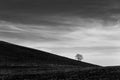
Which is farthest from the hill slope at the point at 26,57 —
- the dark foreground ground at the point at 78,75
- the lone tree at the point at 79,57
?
the dark foreground ground at the point at 78,75

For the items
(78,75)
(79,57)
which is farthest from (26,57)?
(78,75)

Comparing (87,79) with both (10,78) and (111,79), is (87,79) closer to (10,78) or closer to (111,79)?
(111,79)

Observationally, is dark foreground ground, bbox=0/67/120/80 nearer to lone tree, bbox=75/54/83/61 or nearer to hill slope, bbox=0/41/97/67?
hill slope, bbox=0/41/97/67

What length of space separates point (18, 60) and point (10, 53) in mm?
8338

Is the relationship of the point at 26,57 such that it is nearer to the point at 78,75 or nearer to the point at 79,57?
the point at 79,57

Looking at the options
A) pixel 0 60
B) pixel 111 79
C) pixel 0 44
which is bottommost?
pixel 111 79

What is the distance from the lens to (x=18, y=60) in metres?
75.0

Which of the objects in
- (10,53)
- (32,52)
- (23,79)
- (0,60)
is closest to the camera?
(23,79)

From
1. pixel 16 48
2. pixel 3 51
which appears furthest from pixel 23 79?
pixel 16 48

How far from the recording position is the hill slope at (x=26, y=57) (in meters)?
74.2

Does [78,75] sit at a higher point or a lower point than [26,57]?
lower

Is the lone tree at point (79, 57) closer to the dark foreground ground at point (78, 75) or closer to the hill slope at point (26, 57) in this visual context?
the hill slope at point (26, 57)

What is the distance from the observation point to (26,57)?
80375 mm

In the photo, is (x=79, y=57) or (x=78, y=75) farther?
(x=79, y=57)
